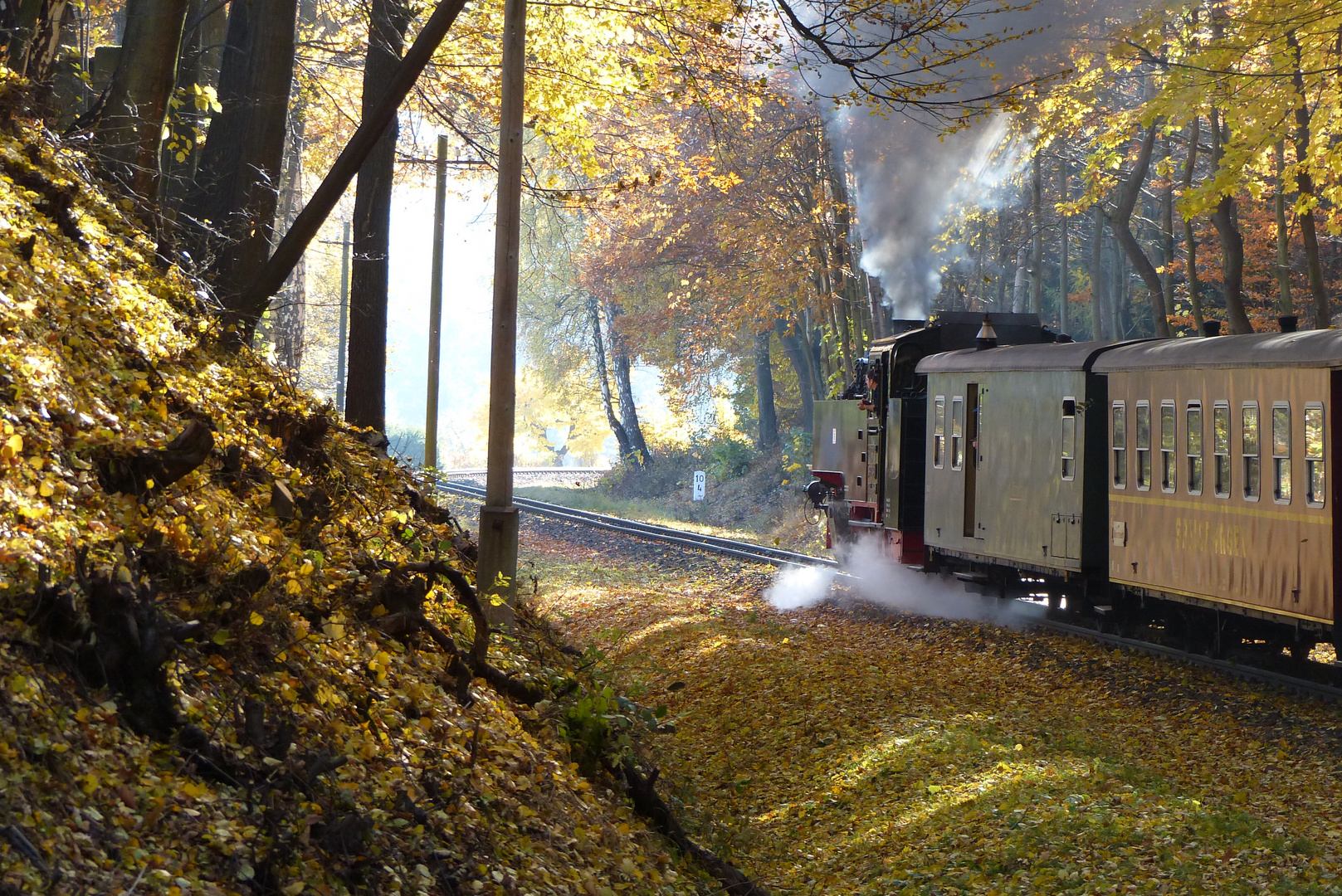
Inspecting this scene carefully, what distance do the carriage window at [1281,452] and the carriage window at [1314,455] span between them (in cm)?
20

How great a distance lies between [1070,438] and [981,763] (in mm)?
5350

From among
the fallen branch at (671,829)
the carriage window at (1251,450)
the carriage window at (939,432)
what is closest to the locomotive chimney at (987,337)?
the carriage window at (939,432)

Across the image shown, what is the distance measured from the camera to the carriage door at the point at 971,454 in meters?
14.0

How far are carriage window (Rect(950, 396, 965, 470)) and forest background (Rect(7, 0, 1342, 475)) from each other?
348 centimetres

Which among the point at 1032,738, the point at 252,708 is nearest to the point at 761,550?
the point at 1032,738

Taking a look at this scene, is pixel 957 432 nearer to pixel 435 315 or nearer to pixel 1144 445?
pixel 1144 445

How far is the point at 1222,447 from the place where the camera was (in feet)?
33.7

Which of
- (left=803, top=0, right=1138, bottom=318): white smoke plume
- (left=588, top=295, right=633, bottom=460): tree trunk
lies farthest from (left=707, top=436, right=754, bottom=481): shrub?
(left=803, top=0, right=1138, bottom=318): white smoke plume

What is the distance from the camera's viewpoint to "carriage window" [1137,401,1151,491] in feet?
37.1

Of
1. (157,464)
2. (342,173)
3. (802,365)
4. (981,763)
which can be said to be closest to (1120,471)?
(981,763)

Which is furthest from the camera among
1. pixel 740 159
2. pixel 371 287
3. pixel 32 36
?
pixel 740 159

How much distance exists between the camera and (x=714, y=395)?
4141 cm

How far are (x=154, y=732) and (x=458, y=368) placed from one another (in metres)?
134

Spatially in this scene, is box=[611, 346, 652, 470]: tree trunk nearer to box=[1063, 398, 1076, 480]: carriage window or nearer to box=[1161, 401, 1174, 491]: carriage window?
box=[1063, 398, 1076, 480]: carriage window
